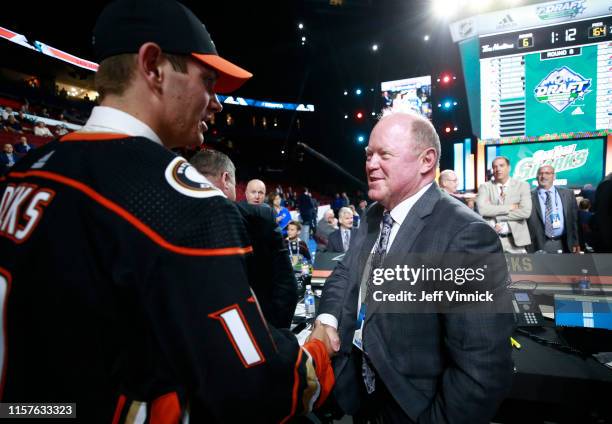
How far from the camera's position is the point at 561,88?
5.34 metres

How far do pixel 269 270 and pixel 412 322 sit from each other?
4.52ft

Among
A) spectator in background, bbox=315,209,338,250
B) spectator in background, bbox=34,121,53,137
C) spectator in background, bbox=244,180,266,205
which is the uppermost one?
spectator in background, bbox=34,121,53,137

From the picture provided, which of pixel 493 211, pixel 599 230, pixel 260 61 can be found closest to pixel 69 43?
pixel 260 61

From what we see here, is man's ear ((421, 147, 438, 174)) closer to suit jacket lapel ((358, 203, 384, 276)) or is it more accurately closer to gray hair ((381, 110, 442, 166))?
gray hair ((381, 110, 442, 166))

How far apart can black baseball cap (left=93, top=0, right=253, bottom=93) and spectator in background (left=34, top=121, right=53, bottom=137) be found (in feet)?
58.3

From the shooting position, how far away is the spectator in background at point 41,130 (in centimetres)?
1411

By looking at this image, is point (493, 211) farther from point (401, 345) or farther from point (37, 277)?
point (37, 277)

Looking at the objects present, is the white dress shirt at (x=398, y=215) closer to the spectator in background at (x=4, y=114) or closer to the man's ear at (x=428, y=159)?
the man's ear at (x=428, y=159)

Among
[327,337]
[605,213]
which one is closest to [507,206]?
[605,213]

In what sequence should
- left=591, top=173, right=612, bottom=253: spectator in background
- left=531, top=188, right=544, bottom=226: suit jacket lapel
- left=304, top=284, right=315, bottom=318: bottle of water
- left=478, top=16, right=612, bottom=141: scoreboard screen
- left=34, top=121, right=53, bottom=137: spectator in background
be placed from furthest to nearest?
left=34, top=121, right=53, bottom=137: spectator in background, left=478, top=16, right=612, bottom=141: scoreboard screen, left=531, top=188, right=544, bottom=226: suit jacket lapel, left=304, top=284, right=315, bottom=318: bottle of water, left=591, top=173, right=612, bottom=253: spectator in background

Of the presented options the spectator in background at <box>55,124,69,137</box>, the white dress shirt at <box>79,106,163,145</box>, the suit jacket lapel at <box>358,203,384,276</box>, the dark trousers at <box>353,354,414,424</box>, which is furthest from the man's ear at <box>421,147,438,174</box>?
the spectator in background at <box>55,124,69,137</box>

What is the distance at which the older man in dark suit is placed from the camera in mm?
1208

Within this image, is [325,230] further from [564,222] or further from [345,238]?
[564,222]

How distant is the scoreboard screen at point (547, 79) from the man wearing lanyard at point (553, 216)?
1.33 metres
